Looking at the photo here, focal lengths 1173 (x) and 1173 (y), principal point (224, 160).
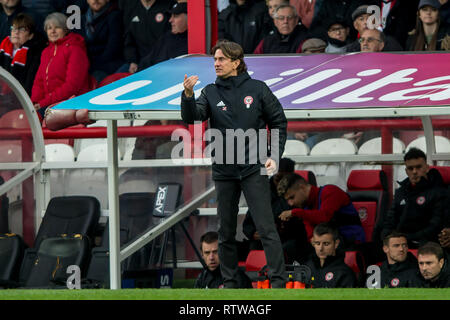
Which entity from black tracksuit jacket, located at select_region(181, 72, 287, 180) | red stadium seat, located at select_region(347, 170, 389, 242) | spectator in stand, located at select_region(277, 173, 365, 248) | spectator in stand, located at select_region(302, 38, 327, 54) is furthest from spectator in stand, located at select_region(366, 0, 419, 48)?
black tracksuit jacket, located at select_region(181, 72, 287, 180)

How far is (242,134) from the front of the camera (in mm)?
7871

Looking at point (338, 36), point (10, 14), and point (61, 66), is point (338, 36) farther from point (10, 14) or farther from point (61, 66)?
point (10, 14)

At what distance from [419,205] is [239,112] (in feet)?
10.2

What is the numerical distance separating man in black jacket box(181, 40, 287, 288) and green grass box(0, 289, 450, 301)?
1077 mm

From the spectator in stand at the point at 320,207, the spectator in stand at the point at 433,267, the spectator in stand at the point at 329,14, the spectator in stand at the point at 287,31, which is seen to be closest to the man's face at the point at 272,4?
the spectator in stand at the point at 287,31

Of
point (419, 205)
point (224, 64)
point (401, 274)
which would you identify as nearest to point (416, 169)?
point (419, 205)

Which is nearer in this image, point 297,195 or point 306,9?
point 297,195

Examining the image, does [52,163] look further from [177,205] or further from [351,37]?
[351,37]

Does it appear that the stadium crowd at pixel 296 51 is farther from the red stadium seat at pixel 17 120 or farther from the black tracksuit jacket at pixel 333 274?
the red stadium seat at pixel 17 120

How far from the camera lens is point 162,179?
12344 millimetres

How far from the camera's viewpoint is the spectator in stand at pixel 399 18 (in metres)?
12.7
